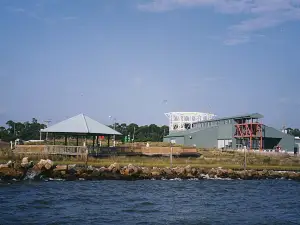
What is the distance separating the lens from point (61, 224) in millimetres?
18219

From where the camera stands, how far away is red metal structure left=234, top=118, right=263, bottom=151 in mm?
74562

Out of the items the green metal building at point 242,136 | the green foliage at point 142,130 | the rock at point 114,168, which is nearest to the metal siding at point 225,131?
the green metal building at point 242,136

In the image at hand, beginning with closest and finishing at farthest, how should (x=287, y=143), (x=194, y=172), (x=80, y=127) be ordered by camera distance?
1. (x=194, y=172)
2. (x=80, y=127)
3. (x=287, y=143)

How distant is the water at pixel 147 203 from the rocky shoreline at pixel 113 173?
7.00 feet

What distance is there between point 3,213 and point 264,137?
61.6 m

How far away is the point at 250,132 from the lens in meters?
74.7

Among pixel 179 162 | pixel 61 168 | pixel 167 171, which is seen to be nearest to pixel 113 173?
pixel 61 168

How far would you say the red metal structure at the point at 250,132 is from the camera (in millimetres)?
74562

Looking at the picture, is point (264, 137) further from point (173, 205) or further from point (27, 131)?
point (27, 131)

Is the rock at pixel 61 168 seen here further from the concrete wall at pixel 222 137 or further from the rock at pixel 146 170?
the concrete wall at pixel 222 137

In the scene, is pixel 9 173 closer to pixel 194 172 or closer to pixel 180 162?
pixel 194 172

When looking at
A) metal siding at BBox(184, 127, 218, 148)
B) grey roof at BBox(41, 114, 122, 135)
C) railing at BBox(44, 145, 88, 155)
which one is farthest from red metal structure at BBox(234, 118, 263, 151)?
railing at BBox(44, 145, 88, 155)

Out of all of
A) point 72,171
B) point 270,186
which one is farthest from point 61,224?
point 270,186

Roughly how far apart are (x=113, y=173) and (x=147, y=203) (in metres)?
12.6
